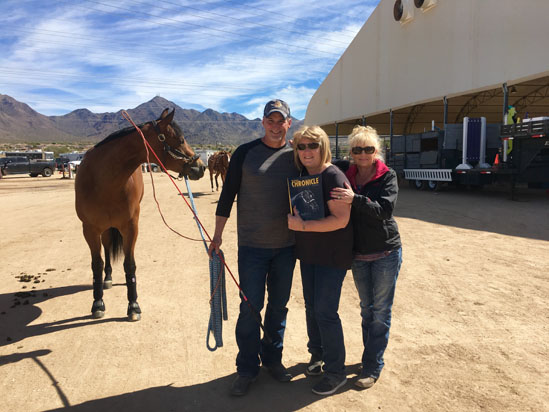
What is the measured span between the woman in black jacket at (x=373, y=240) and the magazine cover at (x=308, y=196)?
0.20 metres

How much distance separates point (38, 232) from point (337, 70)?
813 inches

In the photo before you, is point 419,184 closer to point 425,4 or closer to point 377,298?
point 425,4

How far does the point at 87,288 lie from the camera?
475cm

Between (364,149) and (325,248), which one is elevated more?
(364,149)

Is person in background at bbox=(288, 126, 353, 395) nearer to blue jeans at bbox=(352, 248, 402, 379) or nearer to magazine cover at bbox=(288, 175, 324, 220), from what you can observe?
magazine cover at bbox=(288, 175, 324, 220)

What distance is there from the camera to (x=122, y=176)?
3.68 metres

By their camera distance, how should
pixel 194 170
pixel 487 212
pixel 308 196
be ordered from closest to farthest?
pixel 308 196 → pixel 194 170 → pixel 487 212

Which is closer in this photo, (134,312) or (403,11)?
(134,312)

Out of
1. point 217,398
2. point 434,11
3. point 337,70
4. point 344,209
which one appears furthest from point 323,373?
point 337,70

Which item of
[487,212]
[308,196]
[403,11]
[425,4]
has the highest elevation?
[403,11]

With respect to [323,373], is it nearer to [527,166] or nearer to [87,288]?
[87,288]

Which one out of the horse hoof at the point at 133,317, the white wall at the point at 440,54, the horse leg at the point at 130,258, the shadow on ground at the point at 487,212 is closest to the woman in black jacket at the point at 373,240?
the horse hoof at the point at 133,317

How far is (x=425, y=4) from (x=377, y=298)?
55.0 feet

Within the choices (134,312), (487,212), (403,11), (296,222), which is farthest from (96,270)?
(403,11)
